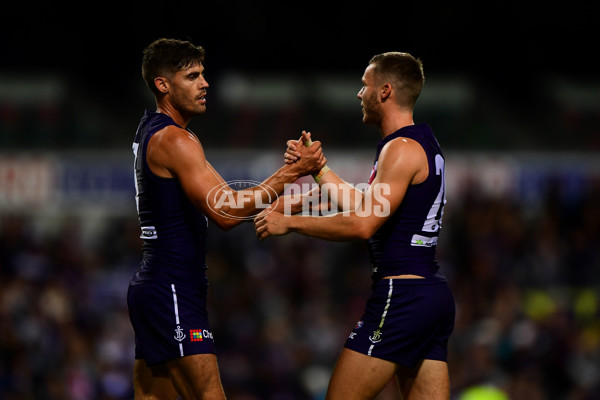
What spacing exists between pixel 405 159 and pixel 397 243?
54 centimetres

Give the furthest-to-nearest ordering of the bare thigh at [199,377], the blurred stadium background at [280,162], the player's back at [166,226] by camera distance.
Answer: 1. the blurred stadium background at [280,162]
2. the player's back at [166,226]
3. the bare thigh at [199,377]

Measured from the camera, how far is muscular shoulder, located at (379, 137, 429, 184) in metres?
4.97

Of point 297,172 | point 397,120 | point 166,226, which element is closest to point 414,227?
point 397,120

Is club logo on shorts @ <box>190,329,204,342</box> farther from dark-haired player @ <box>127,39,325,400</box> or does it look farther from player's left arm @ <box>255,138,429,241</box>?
player's left arm @ <box>255,138,429,241</box>

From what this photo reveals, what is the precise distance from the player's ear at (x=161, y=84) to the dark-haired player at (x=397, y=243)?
1.02 metres

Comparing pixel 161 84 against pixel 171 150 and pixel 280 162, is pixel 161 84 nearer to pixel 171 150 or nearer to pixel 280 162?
pixel 171 150

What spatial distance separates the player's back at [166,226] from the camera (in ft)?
16.7

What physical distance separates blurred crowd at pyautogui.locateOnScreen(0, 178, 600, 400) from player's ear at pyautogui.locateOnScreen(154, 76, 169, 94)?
15.8 feet

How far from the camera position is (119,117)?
20172mm

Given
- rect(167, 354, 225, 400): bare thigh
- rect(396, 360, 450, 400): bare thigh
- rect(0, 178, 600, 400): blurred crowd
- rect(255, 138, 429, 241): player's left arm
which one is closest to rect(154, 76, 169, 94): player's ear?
rect(255, 138, 429, 241): player's left arm

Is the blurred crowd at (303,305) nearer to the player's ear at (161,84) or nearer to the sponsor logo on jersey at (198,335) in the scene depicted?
the sponsor logo on jersey at (198,335)

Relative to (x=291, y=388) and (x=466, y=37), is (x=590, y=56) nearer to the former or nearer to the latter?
(x=466, y=37)

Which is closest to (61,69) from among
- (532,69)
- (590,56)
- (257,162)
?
(257,162)

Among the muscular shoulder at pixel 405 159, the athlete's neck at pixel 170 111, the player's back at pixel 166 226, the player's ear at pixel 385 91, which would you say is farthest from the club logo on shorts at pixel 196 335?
the player's ear at pixel 385 91
